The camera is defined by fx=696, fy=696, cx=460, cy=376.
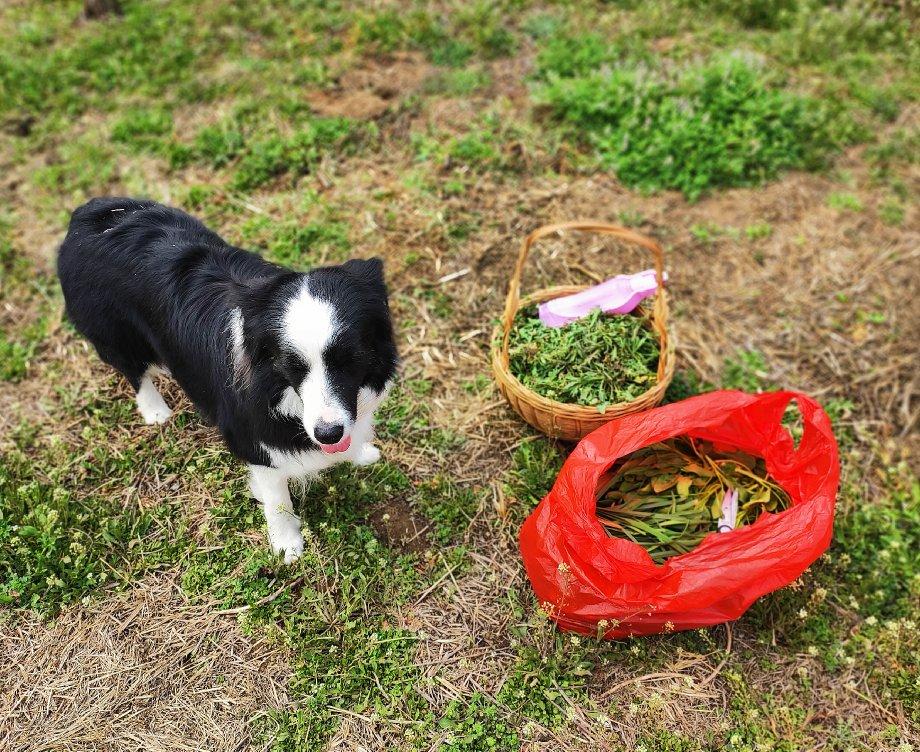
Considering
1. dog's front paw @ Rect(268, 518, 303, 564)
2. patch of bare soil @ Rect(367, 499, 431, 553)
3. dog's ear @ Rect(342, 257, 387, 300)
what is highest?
dog's ear @ Rect(342, 257, 387, 300)

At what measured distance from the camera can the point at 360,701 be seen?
2742 mm

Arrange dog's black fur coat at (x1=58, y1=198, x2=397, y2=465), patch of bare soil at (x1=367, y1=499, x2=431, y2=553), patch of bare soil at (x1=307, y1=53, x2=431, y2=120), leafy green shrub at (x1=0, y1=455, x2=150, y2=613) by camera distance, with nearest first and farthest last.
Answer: dog's black fur coat at (x1=58, y1=198, x2=397, y2=465)
leafy green shrub at (x1=0, y1=455, x2=150, y2=613)
patch of bare soil at (x1=367, y1=499, x2=431, y2=553)
patch of bare soil at (x1=307, y1=53, x2=431, y2=120)

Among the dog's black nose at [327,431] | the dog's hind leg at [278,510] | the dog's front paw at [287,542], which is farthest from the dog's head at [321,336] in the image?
the dog's front paw at [287,542]

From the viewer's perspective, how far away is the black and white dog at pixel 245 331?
216cm

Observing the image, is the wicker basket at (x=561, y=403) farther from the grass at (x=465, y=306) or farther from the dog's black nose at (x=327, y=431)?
the dog's black nose at (x=327, y=431)

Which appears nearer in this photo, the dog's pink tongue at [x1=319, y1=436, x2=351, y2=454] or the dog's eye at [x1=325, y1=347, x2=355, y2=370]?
the dog's eye at [x1=325, y1=347, x2=355, y2=370]

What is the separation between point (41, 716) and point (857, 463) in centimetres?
384

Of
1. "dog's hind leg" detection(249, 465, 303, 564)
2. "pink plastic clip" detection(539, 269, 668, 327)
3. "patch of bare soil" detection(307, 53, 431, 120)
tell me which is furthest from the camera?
"patch of bare soil" detection(307, 53, 431, 120)

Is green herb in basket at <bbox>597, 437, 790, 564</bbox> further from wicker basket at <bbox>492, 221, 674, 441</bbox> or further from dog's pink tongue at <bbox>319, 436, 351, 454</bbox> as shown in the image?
dog's pink tongue at <bbox>319, 436, 351, 454</bbox>

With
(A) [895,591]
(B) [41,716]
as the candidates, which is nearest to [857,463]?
(A) [895,591]

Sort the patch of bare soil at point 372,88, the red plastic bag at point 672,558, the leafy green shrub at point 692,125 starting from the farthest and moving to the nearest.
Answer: the patch of bare soil at point 372,88 → the leafy green shrub at point 692,125 → the red plastic bag at point 672,558

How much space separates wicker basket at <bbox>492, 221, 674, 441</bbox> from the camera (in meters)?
3.10

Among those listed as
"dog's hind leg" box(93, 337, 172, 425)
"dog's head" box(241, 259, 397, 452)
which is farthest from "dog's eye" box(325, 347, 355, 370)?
"dog's hind leg" box(93, 337, 172, 425)

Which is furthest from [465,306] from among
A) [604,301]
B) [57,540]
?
[57,540]
